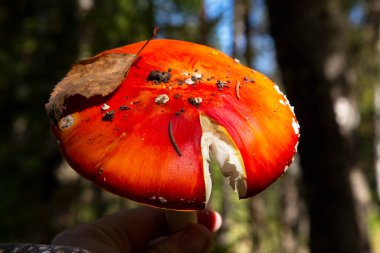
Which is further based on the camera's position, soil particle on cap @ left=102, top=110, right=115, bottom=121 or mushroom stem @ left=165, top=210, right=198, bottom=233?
mushroom stem @ left=165, top=210, right=198, bottom=233

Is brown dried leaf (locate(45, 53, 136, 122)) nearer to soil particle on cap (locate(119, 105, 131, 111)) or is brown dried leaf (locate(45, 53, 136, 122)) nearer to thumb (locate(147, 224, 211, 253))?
soil particle on cap (locate(119, 105, 131, 111))

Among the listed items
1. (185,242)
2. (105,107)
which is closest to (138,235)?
(185,242)

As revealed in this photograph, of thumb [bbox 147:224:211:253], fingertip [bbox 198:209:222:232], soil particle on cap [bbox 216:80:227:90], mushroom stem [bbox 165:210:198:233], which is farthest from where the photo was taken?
fingertip [bbox 198:209:222:232]

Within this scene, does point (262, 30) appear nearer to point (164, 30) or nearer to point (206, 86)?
point (164, 30)

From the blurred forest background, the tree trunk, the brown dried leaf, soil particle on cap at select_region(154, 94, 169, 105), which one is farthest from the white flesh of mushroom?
the tree trunk

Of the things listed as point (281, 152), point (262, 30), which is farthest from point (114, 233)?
point (262, 30)

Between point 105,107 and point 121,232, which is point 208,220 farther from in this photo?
point 105,107
